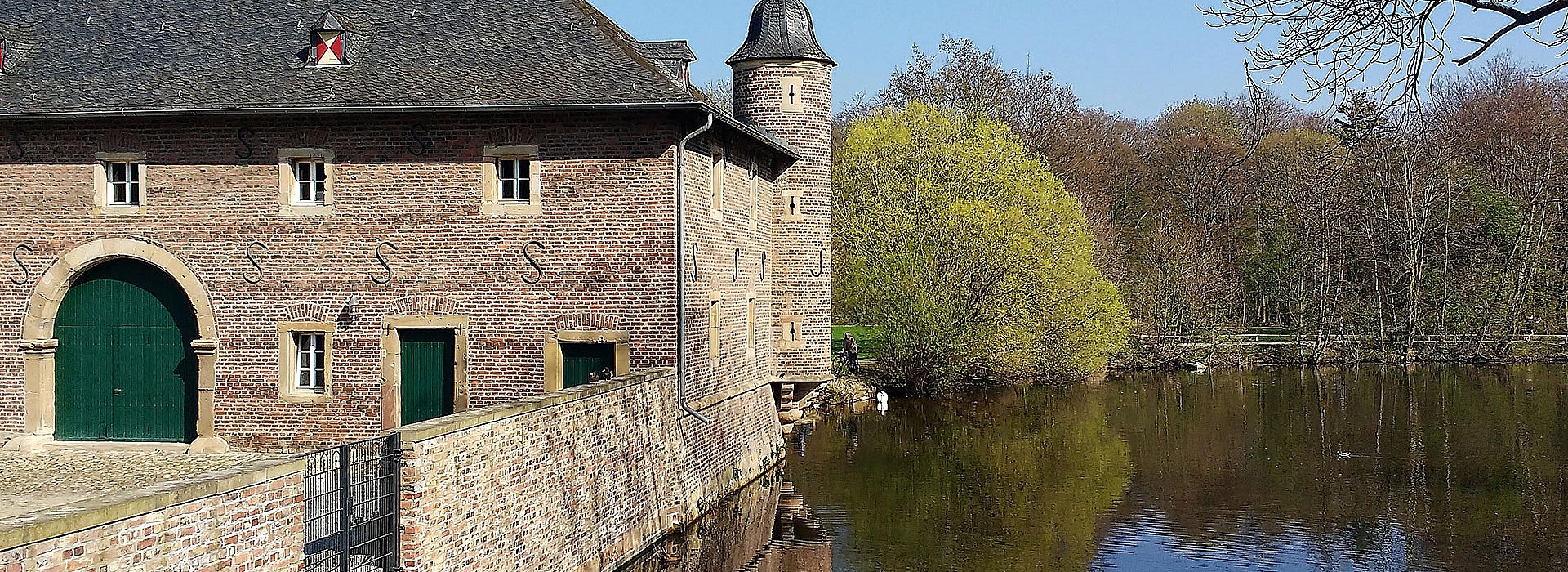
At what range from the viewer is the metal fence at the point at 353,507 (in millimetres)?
8867

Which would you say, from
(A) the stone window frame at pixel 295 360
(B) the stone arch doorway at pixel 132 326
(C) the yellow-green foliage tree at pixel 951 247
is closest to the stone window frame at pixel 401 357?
(A) the stone window frame at pixel 295 360

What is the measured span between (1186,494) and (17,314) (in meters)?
15.3

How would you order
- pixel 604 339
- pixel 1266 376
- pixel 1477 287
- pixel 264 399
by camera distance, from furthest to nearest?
pixel 1477 287 < pixel 1266 376 < pixel 264 399 < pixel 604 339

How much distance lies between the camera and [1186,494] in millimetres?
18516

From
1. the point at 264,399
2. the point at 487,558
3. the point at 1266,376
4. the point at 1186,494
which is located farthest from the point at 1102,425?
the point at 487,558

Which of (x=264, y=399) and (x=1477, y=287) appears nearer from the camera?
(x=264, y=399)

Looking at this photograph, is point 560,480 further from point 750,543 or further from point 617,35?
point 617,35

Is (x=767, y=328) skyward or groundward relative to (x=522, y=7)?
groundward

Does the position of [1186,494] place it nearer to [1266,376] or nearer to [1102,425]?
[1102,425]

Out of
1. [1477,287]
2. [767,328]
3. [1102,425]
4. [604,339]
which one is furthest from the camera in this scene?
[1477,287]

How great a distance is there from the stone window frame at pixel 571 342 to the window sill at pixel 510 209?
144cm

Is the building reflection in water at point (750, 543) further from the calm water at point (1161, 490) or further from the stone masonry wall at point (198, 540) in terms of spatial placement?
the stone masonry wall at point (198, 540)

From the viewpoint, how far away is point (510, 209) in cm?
1598

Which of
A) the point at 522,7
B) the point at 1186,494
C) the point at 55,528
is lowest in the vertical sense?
the point at 1186,494
